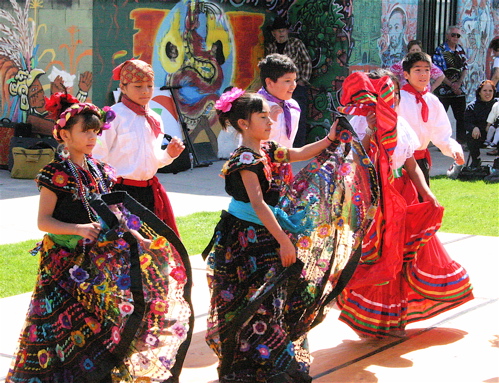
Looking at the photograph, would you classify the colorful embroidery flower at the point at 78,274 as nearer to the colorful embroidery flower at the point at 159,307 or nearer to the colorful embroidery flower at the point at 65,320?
the colorful embroidery flower at the point at 65,320

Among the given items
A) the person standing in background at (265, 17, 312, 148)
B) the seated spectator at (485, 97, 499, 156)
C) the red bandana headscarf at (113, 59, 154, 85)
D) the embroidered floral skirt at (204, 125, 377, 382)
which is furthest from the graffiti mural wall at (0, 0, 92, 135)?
the embroidered floral skirt at (204, 125, 377, 382)

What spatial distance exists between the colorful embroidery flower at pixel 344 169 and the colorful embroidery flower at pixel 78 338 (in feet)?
5.56

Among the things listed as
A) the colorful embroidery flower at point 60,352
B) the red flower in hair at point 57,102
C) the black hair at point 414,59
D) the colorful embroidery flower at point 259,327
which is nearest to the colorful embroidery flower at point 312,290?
the colorful embroidery flower at point 259,327

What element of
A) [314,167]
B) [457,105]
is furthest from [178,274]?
[457,105]

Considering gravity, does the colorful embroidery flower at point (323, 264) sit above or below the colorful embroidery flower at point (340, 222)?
below

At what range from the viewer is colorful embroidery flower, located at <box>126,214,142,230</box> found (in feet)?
12.8

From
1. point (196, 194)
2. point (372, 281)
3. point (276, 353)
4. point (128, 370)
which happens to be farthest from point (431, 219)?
point (196, 194)

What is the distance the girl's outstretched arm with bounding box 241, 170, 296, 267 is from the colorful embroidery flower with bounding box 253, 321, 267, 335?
1.05 feet

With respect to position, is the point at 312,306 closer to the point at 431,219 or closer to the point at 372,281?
the point at 372,281

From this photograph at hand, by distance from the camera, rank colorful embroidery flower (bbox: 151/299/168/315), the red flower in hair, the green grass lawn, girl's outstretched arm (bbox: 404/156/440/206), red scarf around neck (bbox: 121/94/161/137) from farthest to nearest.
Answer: the green grass lawn → red scarf around neck (bbox: 121/94/161/137) → girl's outstretched arm (bbox: 404/156/440/206) → the red flower in hair → colorful embroidery flower (bbox: 151/299/168/315)

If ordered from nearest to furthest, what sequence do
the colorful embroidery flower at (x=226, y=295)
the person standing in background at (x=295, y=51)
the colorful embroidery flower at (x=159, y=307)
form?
the colorful embroidery flower at (x=159, y=307) → the colorful embroidery flower at (x=226, y=295) → the person standing in background at (x=295, y=51)

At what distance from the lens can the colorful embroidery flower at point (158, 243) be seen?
3.95 m

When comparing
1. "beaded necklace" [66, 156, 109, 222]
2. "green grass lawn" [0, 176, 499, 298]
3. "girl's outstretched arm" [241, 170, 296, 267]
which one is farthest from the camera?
"green grass lawn" [0, 176, 499, 298]

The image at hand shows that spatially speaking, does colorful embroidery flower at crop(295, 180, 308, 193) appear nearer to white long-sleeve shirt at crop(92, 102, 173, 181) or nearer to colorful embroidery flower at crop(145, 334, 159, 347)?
white long-sleeve shirt at crop(92, 102, 173, 181)
